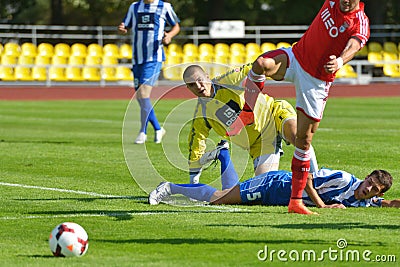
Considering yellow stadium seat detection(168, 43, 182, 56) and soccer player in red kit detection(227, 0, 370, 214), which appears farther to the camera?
yellow stadium seat detection(168, 43, 182, 56)

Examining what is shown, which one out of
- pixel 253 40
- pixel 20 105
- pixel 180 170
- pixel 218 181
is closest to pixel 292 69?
pixel 218 181

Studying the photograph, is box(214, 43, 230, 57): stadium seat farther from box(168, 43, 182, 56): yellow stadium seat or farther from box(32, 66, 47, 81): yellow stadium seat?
box(32, 66, 47, 81): yellow stadium seat

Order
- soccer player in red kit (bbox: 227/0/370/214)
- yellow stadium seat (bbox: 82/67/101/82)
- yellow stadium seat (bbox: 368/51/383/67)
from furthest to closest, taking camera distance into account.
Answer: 1. yellow stadium seat (bbox: 368/51/383/67)
2. yellow stadium seat (bbox: 82/67/101/82)
3. soccer player in red kit (bbox: 227/0/370/214)

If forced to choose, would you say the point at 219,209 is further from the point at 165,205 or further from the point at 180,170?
the point at 180,170

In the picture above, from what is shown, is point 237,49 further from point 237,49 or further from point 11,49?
point 11,49

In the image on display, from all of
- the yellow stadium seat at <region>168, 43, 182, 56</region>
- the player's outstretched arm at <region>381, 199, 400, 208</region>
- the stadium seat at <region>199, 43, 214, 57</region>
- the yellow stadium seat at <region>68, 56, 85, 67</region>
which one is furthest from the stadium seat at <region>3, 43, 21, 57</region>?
the player's outstretched arm at <region>381, 199, 400, 208</region>

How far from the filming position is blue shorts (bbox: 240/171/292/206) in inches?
337

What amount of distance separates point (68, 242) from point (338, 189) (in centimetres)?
308

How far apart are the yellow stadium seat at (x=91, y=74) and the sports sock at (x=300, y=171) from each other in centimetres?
2777

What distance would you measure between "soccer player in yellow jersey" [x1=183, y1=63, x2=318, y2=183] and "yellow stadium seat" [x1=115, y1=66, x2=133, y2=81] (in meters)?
26.3

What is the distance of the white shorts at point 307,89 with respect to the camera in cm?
792

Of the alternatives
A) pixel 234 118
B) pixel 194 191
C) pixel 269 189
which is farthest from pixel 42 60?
pixel 269 189

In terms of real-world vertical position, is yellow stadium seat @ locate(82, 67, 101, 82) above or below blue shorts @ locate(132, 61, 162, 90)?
below

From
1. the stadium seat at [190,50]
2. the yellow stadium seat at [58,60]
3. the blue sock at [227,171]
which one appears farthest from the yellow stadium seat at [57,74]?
the blue sock at [227,171]
